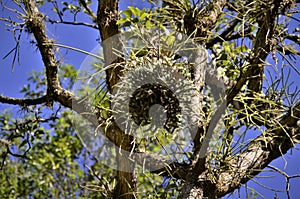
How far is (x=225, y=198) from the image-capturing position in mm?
1107

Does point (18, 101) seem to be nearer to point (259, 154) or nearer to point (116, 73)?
point (116, 73)

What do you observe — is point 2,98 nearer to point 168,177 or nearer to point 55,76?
point 55,76

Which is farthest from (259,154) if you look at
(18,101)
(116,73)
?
(18,101)

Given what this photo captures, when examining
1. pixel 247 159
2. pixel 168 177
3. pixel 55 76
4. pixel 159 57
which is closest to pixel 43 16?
pixel 55 76

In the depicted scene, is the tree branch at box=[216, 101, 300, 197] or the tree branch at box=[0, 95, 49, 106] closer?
the tree branch at box=[216, 101, 300, 197]

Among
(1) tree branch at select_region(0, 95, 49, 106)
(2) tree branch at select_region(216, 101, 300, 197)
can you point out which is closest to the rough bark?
(2) tree branch at select_region(216, 101, 300, 197)

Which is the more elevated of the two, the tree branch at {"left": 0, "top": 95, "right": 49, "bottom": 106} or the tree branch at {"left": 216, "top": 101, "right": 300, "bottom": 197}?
the tree branch at {"left": 0, "top": 95, "right": 49, "bottom": 106}

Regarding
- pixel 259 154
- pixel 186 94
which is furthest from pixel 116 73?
pixel 259 154

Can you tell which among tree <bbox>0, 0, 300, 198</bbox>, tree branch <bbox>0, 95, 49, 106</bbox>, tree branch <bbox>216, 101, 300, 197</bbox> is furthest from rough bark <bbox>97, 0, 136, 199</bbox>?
tree branch <bbox>0, 95, 49, 106</bbox>

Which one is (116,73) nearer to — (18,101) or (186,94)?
(186,94)

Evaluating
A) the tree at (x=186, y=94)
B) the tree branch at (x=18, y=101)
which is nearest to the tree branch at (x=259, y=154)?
the tree at (x=186, y=94)

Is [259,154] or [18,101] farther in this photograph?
[18,101]

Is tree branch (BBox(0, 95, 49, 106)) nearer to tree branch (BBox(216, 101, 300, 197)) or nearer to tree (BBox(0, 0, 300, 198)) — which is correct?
tree (BBox(0, 0, 300, 198))

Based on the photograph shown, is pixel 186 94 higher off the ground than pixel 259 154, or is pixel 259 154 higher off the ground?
pixel 186 94
